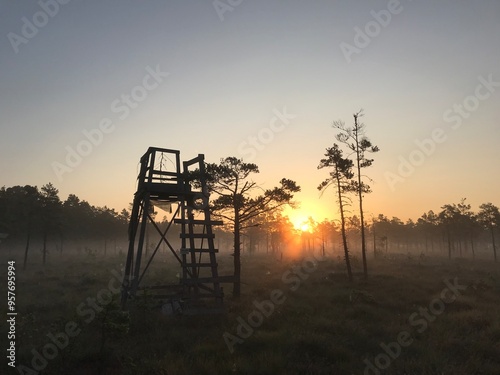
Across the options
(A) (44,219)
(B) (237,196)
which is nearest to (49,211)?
(A) (44,219)

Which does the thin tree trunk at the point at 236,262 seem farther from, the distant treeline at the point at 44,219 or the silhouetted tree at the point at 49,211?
the silhouetted tree at the point at 49,211

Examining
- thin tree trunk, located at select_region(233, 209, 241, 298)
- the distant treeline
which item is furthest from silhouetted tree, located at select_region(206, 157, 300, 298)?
the distant treeline

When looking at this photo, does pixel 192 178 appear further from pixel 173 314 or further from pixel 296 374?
pixel 296 374

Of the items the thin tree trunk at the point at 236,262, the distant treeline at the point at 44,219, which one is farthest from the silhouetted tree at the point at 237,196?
the distant treeline at the point at 44,219

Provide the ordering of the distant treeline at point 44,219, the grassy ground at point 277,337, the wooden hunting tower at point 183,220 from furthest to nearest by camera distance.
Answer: the distant treeline at point 44,219
the wooden hunting tower at point 183,220
the grassy ground at point 277,337

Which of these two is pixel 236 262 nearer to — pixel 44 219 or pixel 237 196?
pixel 237 196

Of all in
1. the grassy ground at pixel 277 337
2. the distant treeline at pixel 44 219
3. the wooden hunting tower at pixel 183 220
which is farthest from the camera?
the distant treeline at pixel 44 219

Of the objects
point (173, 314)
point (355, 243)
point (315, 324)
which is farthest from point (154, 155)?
point (355, 243)

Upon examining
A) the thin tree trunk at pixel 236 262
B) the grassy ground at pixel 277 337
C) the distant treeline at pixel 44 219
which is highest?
the distant treeline at pixel 44 219

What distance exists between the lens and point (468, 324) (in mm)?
12484

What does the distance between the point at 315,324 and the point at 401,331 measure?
3117mm

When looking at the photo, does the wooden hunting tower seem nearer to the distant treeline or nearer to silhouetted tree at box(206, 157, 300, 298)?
silhouetted tree at box(206, 157, 300, 298)

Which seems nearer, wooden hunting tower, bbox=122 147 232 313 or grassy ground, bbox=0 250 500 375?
grassy ground, bbox=0 250 500 375

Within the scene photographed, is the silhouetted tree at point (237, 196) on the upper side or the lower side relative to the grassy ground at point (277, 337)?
upper
